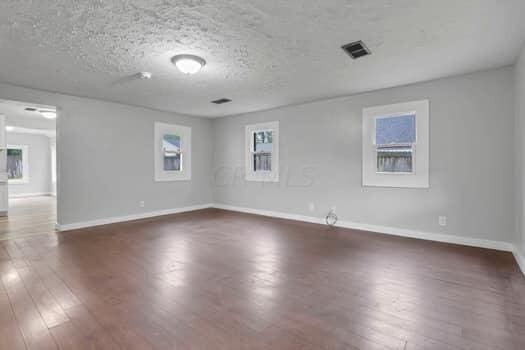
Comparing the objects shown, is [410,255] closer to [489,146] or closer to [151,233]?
[489,146]

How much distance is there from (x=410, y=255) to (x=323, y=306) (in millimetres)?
1866

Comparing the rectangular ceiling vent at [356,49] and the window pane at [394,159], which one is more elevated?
the rectangular ceiling vent at [356,49]

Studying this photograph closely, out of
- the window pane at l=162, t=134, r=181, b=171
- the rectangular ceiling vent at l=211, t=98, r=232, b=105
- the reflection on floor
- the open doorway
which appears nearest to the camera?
the reflection on floor

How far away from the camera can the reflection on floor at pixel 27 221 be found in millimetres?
4633

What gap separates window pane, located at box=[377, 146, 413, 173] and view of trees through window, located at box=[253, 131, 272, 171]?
2413 millimetres

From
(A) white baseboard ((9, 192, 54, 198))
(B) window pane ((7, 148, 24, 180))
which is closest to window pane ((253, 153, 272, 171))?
(A) white baseboard ((9, 192, 54, 198))

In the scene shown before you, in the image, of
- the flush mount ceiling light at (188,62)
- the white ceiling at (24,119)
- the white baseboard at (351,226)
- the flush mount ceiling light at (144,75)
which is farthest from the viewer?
the white ceiling at (24,119)

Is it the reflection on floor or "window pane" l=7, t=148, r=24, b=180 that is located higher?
"window pane" l=7, t=148, r=24, b=180

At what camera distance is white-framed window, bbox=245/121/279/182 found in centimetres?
604

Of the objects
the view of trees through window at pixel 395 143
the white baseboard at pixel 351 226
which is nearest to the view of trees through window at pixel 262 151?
the white baseboard at pixel 351 226

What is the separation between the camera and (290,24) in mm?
2471

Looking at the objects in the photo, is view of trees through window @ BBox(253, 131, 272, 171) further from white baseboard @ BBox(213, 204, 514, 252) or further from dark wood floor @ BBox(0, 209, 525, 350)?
dark wood floor @ BBox(0, 209, 525, 350)

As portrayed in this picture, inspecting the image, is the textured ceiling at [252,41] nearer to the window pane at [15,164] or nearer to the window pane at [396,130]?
the window pane at [396,130]

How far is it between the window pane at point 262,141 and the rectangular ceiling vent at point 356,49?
10.4ft
